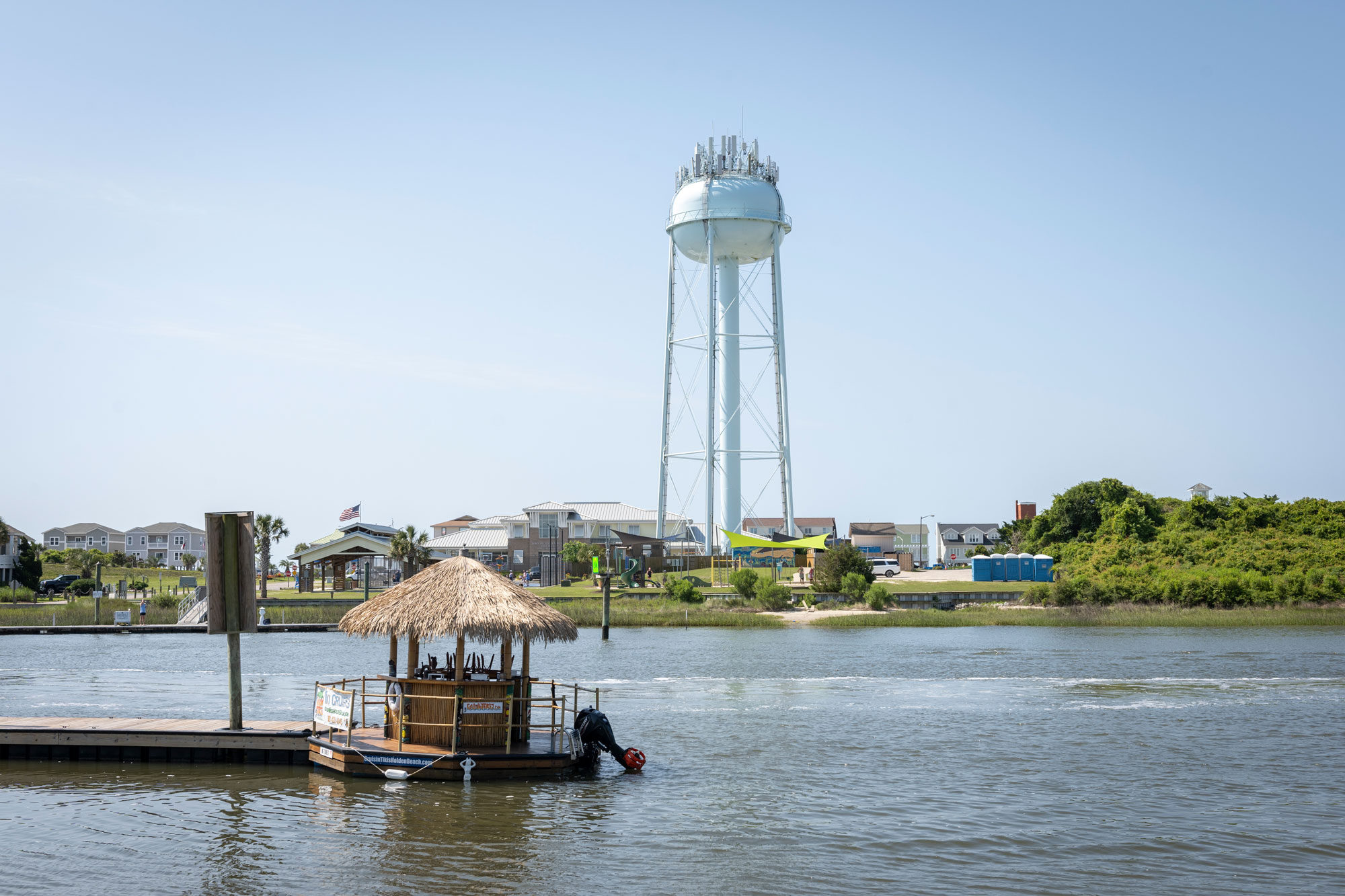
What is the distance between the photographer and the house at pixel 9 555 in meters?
98.6

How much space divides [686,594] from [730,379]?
24.8 metres

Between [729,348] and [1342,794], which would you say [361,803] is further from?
[729,348]

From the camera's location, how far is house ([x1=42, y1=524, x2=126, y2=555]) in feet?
601

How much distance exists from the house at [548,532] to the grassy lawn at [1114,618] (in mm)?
45228

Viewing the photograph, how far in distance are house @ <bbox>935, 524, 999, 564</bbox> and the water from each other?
485ft

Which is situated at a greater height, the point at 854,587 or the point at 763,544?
the point at 763,544

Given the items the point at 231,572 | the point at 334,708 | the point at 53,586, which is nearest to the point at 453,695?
the point at 334,708

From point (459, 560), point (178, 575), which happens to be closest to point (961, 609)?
point (459, 560)

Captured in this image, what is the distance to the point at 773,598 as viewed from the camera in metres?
83.9

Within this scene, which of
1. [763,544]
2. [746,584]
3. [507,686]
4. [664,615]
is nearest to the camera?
[507,686]

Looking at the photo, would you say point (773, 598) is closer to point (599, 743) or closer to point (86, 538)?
point (599, 743)

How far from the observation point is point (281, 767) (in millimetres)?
→ 23359

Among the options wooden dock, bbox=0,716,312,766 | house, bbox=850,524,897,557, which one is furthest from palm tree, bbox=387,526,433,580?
house, bbox=850,524,897,557

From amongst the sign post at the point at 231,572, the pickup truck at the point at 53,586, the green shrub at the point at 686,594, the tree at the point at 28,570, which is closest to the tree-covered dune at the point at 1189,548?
the green shrub at the point at 686,594
